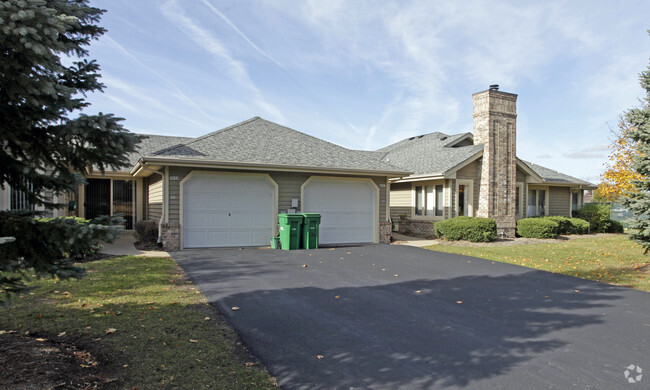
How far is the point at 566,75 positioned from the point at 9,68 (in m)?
17.6

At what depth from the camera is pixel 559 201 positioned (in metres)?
23.3

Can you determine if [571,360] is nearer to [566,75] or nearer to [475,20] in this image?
[475,20]

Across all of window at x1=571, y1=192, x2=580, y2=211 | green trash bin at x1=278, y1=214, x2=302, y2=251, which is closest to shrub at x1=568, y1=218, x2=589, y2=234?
window at x1=571, y1=192, x2=580, y2=211

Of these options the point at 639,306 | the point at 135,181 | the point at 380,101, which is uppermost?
the point at 380,101

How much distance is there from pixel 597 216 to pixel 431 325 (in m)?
22.1

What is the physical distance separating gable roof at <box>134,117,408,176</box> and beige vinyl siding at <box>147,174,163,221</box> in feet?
3.82

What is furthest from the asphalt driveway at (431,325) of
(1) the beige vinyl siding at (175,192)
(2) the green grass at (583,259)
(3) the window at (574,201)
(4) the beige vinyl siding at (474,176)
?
(3) the window at (574,201)

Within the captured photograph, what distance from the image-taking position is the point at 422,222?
19.3m

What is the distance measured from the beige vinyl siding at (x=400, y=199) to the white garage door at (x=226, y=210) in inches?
360

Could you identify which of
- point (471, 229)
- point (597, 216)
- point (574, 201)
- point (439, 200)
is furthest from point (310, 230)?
point (574, 201)

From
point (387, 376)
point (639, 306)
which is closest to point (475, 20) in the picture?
Answer: point (639, 306)

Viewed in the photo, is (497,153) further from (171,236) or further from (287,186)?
(171,236)

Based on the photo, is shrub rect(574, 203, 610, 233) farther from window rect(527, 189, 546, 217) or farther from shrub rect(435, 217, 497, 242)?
shrub rect(435, 217, 497, 242)

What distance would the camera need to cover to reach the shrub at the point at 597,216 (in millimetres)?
22250
